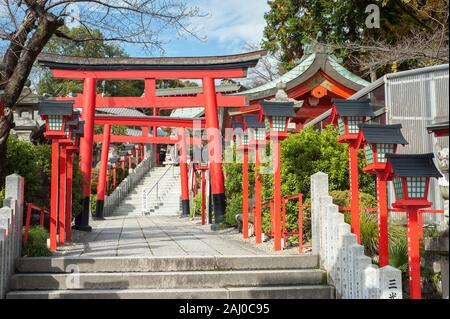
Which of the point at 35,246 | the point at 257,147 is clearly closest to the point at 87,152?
the point at 257,147

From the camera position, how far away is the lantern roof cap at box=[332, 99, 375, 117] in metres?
8.01

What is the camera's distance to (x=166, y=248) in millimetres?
9336

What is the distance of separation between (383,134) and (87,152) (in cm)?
1003

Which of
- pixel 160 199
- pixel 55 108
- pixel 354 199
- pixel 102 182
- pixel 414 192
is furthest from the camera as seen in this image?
pixel 160 199

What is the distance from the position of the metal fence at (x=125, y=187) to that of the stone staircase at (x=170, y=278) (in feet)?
61.9

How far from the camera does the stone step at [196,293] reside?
6.79 m

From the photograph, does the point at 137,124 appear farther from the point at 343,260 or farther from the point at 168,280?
the point at 343,260

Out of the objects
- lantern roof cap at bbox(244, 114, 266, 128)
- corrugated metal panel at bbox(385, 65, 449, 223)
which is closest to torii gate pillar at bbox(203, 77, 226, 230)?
lantern roof cap at bbox(244, 114, 266, 128)

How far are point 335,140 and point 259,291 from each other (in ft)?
16.4

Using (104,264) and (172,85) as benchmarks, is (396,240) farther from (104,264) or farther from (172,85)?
(172,85)

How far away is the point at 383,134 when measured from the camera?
6.97 m

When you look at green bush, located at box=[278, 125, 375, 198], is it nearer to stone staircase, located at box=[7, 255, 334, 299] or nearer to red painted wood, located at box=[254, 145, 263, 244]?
red painted wood, located at box=[254, 145, 263, 244]

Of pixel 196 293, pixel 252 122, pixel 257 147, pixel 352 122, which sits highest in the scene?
pixel 252 122
